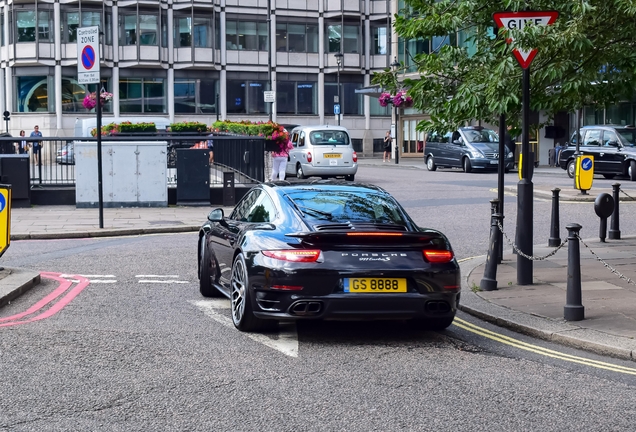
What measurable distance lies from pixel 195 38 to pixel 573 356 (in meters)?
59.4

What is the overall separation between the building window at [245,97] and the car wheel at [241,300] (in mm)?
58615

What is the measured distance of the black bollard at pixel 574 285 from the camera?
8.93 metres

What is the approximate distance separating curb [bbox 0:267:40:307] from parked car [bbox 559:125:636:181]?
974 inches

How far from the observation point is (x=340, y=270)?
793 cm

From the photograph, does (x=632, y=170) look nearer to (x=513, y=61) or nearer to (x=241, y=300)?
(x=513, y=61)

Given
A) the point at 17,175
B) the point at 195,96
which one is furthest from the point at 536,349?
the point at 195,96

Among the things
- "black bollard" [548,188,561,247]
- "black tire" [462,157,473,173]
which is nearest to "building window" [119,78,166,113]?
"black tire" [462,157,473,173]

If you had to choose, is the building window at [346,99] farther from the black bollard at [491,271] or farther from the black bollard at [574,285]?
the black bollard at [574,285]

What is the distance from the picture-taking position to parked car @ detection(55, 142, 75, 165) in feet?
73.8

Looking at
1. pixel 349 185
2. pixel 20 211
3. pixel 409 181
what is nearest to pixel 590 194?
pixel 409 181

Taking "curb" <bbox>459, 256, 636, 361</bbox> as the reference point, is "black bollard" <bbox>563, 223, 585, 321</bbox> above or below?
above

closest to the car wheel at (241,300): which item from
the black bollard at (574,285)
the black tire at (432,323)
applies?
the black tire at (432,323)

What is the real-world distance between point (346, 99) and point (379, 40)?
475 cm

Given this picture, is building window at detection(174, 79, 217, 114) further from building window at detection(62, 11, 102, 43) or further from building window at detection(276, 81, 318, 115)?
building window at detection(62, 11, 102, 43)
